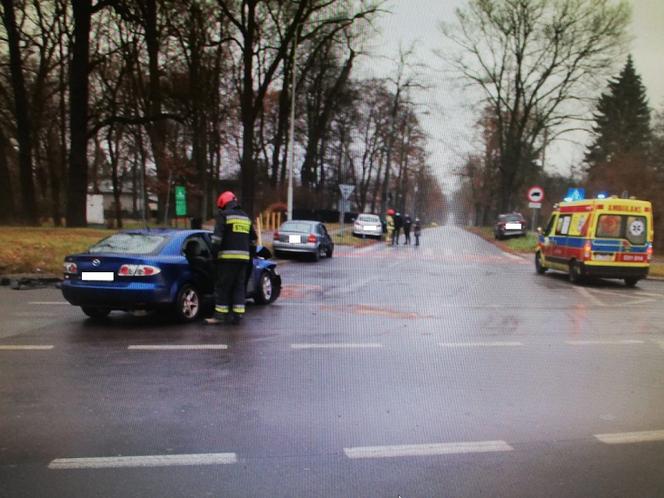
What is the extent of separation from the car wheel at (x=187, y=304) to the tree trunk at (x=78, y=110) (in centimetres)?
1448

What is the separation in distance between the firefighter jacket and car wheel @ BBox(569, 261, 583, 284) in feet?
34.3

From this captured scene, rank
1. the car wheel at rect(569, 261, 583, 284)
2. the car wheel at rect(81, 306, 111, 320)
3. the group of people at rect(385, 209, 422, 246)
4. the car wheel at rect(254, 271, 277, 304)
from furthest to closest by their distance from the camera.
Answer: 1. the group of people at rect(385, 209, 422, 246)
2. the car wheel at rect(569, 261, 583, 284)
3. the car wheel at rect(254, 271, 277, 304)
4. the car wheel at rect(81, 306, 111, 320)

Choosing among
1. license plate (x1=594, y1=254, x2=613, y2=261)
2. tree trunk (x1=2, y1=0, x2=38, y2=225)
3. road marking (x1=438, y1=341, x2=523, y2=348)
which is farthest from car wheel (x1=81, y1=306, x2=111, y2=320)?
tree trunk (x1=2, y1=0, x2=38, y2=225)

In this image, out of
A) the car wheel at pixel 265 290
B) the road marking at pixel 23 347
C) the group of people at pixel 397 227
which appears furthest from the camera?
the group of people at pixel 397 227

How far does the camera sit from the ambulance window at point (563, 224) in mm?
16312

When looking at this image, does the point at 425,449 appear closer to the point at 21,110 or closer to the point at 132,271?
the point at 132,271

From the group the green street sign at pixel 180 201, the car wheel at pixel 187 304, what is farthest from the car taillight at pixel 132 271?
the green street sign at pixel 180 201

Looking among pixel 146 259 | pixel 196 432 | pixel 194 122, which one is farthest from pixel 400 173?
pixel 196 432

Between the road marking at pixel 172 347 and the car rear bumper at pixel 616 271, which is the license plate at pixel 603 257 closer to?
the car rear bumper at pixel 616 271

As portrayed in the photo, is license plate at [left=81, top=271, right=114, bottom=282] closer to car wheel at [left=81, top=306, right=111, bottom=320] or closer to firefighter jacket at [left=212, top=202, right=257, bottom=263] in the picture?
car wheel at [left=81, top=306, right=111, bottom=320]

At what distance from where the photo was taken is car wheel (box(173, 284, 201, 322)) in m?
8.16

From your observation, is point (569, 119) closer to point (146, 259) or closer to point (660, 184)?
point (660, 184)

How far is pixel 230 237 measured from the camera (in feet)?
26.5

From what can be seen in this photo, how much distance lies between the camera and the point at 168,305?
8023 millimetres
